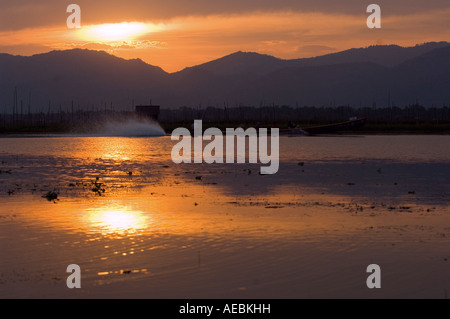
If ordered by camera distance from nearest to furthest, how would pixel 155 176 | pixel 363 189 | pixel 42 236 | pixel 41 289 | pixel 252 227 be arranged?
pixel 41 289
pixel 42 236
pixel 252 227
pixel 363 189
pixel 155 176

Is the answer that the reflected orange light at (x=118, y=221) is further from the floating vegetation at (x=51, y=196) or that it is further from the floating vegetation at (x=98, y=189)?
the floating vegetation at (x=98, y=189)

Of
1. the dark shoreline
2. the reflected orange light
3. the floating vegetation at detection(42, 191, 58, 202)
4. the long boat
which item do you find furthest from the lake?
the dark shoreline

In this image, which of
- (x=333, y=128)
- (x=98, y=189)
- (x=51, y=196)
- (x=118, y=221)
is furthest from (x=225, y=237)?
(x=333, y=128)

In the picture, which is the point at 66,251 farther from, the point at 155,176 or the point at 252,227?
the point at 155,176

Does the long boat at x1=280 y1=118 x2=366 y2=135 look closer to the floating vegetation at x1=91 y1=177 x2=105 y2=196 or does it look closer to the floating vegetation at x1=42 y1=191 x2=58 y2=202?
the floating vegetation at x1=91 y1=177 x2=105 y2=196

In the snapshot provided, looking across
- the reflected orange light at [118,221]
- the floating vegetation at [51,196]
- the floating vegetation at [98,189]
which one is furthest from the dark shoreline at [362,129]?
the reflected orange light at [118,221]

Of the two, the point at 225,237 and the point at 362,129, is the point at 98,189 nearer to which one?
the point at 225,237

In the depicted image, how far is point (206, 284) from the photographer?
1262 cm

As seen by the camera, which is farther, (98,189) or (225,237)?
(98,189)

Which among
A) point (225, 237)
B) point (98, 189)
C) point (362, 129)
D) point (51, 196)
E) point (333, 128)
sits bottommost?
point (225, 237)

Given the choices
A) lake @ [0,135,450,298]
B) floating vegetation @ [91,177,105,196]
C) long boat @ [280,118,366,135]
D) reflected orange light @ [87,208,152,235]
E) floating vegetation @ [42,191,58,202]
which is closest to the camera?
lake @ [0,135,450,298]

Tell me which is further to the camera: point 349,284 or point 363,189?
point 363,189

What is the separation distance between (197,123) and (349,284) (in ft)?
330
